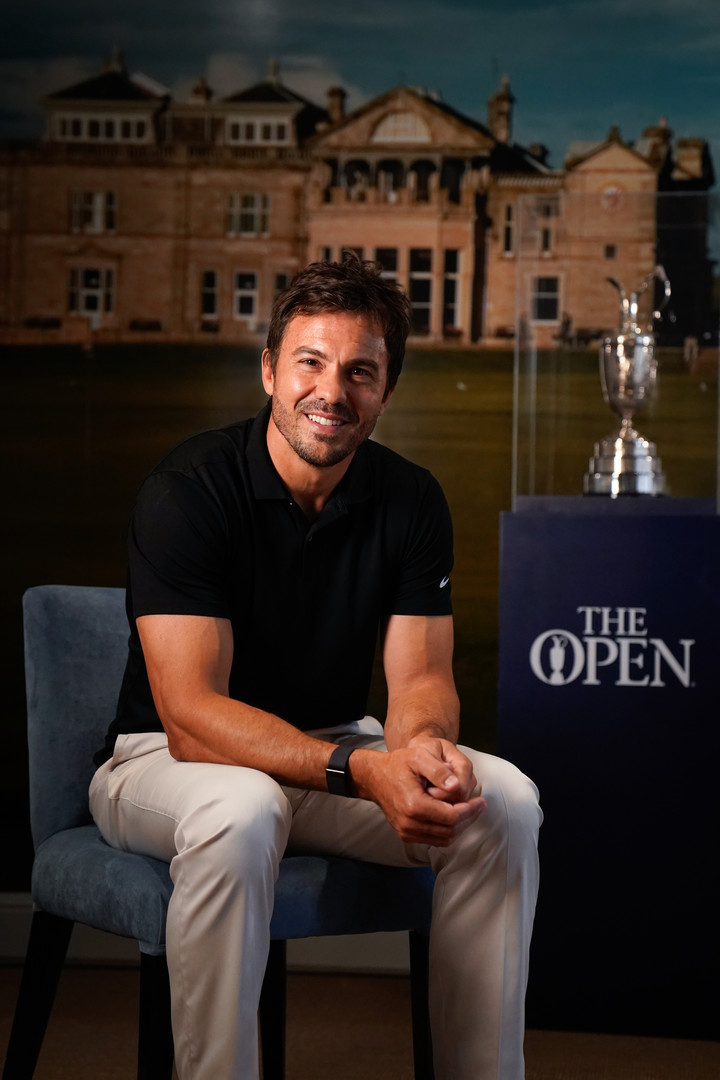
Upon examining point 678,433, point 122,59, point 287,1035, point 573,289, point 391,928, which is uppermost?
point 122,59

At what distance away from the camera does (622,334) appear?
258 centimetres

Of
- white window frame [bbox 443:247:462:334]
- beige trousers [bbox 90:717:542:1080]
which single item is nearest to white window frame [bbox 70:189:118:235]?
white window frame [bbox 443:247:462:334]

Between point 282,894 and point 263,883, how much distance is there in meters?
0.13

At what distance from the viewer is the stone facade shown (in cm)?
287

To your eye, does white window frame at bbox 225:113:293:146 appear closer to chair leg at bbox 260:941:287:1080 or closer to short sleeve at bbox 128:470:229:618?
short sleeve at bbox 128:470:229:618

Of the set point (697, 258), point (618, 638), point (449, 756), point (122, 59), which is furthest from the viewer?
point (122, 59)

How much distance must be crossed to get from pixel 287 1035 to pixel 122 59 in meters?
2.26

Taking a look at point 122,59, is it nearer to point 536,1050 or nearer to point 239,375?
point 239,375

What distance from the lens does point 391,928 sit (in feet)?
5.57

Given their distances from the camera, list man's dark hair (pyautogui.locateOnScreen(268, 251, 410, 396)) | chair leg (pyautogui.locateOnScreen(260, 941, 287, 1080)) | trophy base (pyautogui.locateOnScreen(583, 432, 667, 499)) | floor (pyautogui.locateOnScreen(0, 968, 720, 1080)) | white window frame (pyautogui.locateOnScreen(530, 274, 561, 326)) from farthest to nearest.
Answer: white window frame (pyautogui.locateOnScreen(530, 274, 561, 326)), trophy base (pyautogui.locateOnScreen(583, 432, 667, 499)), floor (pyautogui.locateOnScreen(0, 968, 720, 1080)), chair leg (pyautogui.locateOnScreen(260, 941, 287, 1080)), man's dark hair (pyautogui.locateOnScreen(268, 251, 410, 396))

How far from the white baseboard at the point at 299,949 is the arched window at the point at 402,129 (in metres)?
1.89

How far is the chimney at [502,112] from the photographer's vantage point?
2.83 m

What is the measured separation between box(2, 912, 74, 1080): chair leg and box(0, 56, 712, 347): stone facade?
157 cm

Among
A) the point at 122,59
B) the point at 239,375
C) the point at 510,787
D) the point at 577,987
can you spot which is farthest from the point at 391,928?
the point at 122,59
